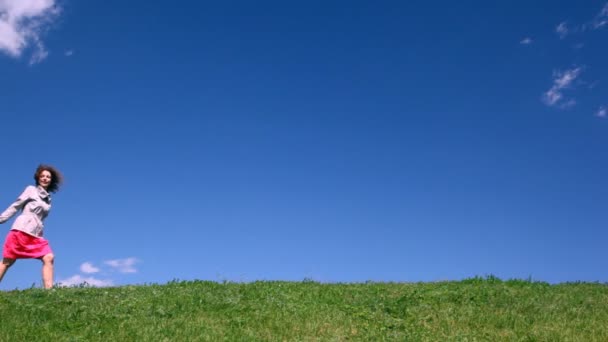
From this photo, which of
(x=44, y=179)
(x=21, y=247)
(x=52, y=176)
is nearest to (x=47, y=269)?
(x=21, y=247)

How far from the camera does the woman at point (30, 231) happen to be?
17.0m

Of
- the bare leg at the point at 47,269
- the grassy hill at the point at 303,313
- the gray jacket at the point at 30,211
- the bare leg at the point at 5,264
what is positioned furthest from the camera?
the gray jacket at the point at 30,211

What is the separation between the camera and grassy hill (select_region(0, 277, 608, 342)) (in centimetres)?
1191

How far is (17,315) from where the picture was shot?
12977 millimetres

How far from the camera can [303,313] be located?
43.1 feet

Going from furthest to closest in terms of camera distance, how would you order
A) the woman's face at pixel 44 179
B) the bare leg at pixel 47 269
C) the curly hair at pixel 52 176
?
1. the curly hair at pixel 52 176
2. the woman's face at pixel 44 179
3. the bare leg at pixel 47 269

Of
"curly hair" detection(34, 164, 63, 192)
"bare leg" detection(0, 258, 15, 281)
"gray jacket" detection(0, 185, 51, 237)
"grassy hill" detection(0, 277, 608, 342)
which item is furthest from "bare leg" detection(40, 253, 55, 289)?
"curly hair" detection(34, 164, 63, 192)

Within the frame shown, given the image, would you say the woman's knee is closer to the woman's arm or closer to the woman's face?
the woman's arm

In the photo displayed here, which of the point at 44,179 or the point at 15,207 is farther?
the point at 44,179

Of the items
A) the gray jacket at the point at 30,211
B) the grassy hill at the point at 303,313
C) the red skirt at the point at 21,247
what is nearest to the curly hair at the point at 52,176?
the gray jacket at the point at 30,211

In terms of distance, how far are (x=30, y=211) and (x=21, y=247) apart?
0.98 meters

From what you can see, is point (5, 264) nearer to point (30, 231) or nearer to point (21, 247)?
point (21, 247)

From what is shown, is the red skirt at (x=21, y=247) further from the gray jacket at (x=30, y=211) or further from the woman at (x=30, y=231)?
the gray jacket at (x=30, y=211)

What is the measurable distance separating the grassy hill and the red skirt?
2.07m
